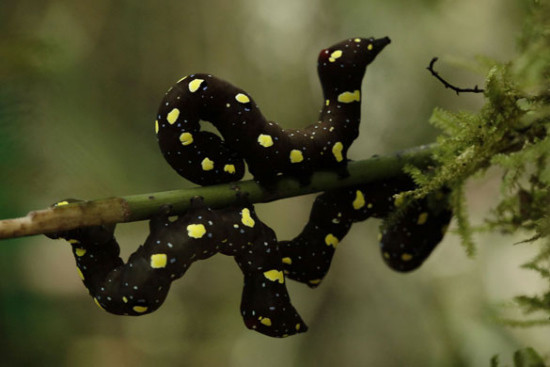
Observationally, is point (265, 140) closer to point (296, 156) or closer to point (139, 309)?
point (296, 156)

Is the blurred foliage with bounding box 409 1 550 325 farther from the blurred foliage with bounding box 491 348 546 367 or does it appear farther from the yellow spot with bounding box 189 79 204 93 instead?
the yellow spot with bounding box 189 79 204 93

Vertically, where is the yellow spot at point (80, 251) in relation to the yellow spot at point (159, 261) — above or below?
above

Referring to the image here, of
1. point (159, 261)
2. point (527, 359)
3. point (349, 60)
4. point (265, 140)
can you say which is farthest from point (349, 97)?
point (527, 359)

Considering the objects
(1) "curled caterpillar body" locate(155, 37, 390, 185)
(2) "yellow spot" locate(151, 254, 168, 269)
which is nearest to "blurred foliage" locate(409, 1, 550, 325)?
(1) "curled caterpillar body" locate(155, 37, 390, 185)

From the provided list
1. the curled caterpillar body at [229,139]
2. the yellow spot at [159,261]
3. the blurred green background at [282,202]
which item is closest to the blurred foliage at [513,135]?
the curled caterpillar body at [229,139]

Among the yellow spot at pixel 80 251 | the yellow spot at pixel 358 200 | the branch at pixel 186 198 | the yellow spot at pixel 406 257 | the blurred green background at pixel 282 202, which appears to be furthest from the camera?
the blurred green background at pixel 282 202

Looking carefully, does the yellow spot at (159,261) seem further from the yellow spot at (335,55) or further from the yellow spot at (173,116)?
the yellow spot at (335,55)

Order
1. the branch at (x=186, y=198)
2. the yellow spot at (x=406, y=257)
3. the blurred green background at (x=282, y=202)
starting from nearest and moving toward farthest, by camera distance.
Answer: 1. the branch at (x=186, y=198)
2. the yellow spot at (x=406, y=257)
3. the blurred green background at (x=282, y=202)
